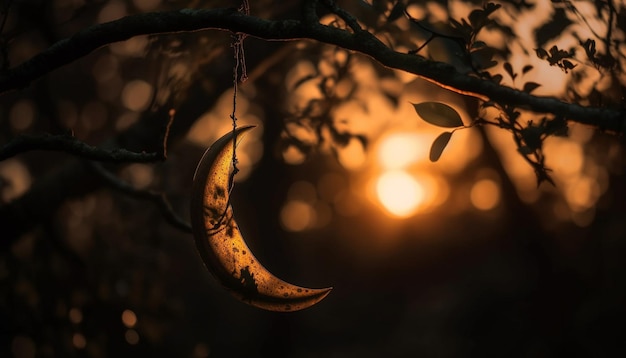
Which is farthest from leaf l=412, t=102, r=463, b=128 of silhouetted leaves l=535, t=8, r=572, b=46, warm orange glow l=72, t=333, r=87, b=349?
warm orange glow l=72, t=333, r=87, b=349

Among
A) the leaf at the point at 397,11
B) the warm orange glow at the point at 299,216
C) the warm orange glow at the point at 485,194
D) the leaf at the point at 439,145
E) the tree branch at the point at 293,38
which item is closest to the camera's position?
the tree branch at the point at 293,38

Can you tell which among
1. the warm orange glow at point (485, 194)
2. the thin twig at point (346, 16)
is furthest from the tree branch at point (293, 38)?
the warm orange glow at point (485, 194)

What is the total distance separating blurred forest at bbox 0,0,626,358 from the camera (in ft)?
8.14

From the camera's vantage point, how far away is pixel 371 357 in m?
19.8

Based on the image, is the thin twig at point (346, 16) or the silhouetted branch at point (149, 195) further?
the silhouetted branch at point (149, 195)

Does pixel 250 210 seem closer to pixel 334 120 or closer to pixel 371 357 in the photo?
pixel 371 357

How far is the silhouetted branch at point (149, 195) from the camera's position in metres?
3.32

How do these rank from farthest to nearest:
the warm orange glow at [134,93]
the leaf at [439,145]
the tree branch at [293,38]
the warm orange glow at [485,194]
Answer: the warm orange glow at [485,194] < the warm orange glow at [134,93] < the leaf at [439,145] < the tree branch at [293,38]

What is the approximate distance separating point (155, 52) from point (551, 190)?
14.2 m

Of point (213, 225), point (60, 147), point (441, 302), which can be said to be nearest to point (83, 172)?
point (60, 147)

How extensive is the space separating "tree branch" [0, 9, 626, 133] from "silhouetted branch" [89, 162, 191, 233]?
3.85 ft

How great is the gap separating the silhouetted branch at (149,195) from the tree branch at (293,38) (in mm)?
1173

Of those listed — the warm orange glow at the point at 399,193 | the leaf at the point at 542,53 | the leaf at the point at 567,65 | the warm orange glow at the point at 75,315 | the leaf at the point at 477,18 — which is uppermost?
the warm orange glow at the point at 399,193

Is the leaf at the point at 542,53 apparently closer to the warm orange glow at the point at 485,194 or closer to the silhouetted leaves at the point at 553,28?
the silhouetted leaves at the point at 553,28
